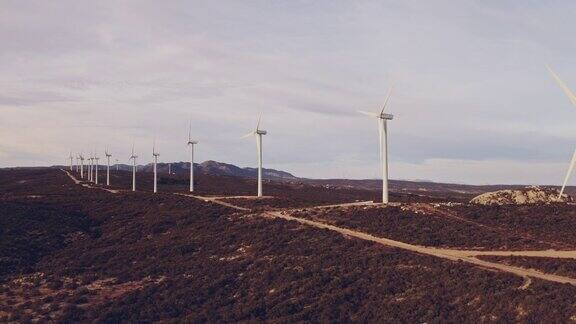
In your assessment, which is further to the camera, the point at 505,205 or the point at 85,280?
Answer: the point at 505,205

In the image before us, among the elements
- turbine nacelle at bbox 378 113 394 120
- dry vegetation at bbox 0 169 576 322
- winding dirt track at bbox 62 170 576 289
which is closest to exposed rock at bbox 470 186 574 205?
dry vegetation at bbox 0 169 576 322

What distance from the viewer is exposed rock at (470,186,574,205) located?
76250mm

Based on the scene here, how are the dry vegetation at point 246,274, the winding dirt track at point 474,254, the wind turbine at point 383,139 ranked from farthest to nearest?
the wind turbine at point 383,139 < the winding dirt track at point 474,254 < the dry vegetation at point 246,274

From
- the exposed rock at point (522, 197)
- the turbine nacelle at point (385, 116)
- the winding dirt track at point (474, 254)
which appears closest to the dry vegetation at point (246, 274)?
the winding dirt track at point (474, 254)

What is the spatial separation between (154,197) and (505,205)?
186 feet

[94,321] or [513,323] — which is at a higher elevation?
[513,323]

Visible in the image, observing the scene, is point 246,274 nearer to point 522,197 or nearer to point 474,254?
point 474,254

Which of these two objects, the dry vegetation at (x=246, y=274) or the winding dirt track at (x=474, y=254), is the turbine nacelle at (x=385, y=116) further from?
the winding dirt track at (x=474, y=254)

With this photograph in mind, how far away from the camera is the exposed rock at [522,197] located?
76250 mm

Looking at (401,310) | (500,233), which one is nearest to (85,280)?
(401,310)

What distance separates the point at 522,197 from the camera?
77938 mm

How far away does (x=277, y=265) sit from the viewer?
46250mm

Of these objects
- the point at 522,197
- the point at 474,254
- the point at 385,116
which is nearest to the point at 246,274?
the point at 474,254

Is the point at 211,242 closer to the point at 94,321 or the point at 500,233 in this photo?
the point at 94,321
